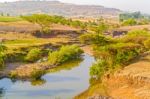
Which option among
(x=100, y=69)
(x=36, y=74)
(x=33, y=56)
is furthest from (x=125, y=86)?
(x=33, y=56)

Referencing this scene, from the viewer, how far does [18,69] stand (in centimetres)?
5881

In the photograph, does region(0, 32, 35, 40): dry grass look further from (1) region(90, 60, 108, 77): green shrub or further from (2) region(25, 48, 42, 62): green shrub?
(1) region(90, 60, 108, 77): green shrub

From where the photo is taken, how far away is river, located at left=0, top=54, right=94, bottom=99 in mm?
45963

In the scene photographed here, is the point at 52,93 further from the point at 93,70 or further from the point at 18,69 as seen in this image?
the point at 18,69

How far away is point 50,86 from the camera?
51.6 metres

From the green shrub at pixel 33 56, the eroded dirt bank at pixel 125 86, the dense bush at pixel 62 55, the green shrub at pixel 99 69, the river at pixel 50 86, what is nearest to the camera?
the eroded dirt bank at pixel 125 86

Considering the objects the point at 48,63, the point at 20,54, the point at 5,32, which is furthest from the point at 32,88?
the point at 5,32

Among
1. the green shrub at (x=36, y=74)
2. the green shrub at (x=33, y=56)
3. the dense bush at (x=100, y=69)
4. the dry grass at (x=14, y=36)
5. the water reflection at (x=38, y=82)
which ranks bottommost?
the dry grass at (x=14, y=36)

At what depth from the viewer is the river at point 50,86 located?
151 feet

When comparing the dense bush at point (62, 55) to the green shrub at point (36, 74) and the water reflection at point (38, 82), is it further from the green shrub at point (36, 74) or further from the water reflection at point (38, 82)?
the water reflection at point (38, 82)

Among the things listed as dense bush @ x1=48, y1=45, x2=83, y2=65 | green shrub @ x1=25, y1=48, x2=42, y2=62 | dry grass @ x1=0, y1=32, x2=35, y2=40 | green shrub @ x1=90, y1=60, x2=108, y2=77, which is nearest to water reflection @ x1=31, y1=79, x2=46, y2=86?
green shrub @ x1=90, y1=60, x2=108, y2=77

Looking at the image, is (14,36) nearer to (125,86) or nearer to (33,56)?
(33,56)

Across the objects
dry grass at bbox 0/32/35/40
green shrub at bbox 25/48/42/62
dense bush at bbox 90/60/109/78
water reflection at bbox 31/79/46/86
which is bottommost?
dry grass at bbox 0/32/35/40

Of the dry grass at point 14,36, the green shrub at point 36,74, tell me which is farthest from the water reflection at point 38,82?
the dry grass at point 14,36
